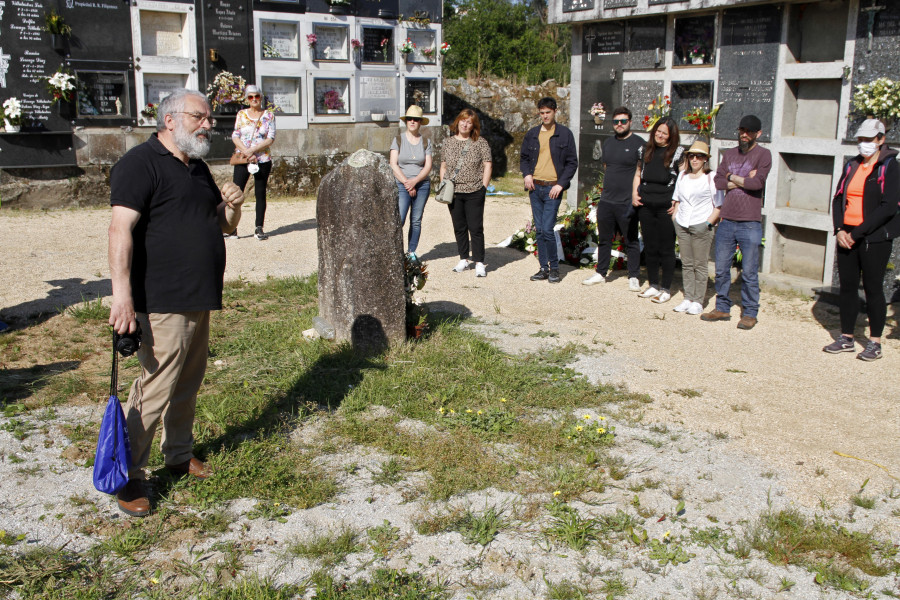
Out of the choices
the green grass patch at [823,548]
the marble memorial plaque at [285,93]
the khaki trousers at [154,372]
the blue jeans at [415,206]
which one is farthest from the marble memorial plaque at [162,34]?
the green grass patch at [823,548]

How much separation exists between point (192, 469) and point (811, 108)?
655 cm

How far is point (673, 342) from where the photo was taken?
20.9 ft

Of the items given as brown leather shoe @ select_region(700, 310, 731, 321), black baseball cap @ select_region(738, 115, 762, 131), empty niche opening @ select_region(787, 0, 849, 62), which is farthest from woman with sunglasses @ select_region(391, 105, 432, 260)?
empty niche opening @ select_region(787, 0, 849, 62)

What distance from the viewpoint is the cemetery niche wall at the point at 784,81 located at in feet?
23.6

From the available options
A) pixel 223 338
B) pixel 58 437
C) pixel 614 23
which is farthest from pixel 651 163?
pixel 58 437

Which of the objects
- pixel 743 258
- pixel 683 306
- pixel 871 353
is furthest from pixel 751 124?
pixel 871 353

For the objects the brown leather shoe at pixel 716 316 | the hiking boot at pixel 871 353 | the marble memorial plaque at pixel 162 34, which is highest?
the marble memorial plaque at pixel 162 34

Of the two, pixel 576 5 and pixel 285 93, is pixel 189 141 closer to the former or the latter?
pixel 576 5

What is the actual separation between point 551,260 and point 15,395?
502cm

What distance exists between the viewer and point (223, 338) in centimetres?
605

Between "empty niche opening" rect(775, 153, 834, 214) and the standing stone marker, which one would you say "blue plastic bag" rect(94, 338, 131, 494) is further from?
"empty niche opening" rect(775, 153, 834, 214)

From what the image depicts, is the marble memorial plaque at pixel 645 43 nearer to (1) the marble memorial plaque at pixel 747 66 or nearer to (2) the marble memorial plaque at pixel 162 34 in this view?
(1) the marble memorial plaque at pixel 747 66

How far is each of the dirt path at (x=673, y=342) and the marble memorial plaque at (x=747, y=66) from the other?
180cm

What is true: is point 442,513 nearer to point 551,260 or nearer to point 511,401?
point 511,401
